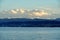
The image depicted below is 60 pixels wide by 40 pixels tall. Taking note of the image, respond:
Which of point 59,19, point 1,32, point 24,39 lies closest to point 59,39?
point 59,19

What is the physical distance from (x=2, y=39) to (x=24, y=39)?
1.86ft

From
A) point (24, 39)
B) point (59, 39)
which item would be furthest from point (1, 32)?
point (59, 39)

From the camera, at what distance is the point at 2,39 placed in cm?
554

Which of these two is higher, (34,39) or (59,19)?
(59,19)

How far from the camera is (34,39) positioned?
5.97 meters

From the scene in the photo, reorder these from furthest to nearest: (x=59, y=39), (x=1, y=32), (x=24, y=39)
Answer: (x=1, y=32), (x=24, y=39), (x=59, y=39)

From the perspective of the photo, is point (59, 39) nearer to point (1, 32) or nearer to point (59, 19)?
point (59, 19)

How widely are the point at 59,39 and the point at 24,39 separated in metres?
0.83

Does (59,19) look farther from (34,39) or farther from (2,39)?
(2,39)

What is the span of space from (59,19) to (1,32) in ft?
9.13

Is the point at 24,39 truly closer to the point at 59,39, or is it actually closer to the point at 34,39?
the point at 34,39

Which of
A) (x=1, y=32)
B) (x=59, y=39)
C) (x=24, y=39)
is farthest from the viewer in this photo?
(x=1, y=32)

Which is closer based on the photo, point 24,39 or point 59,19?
point 59,19

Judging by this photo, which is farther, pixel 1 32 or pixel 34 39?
pixel 1 32
